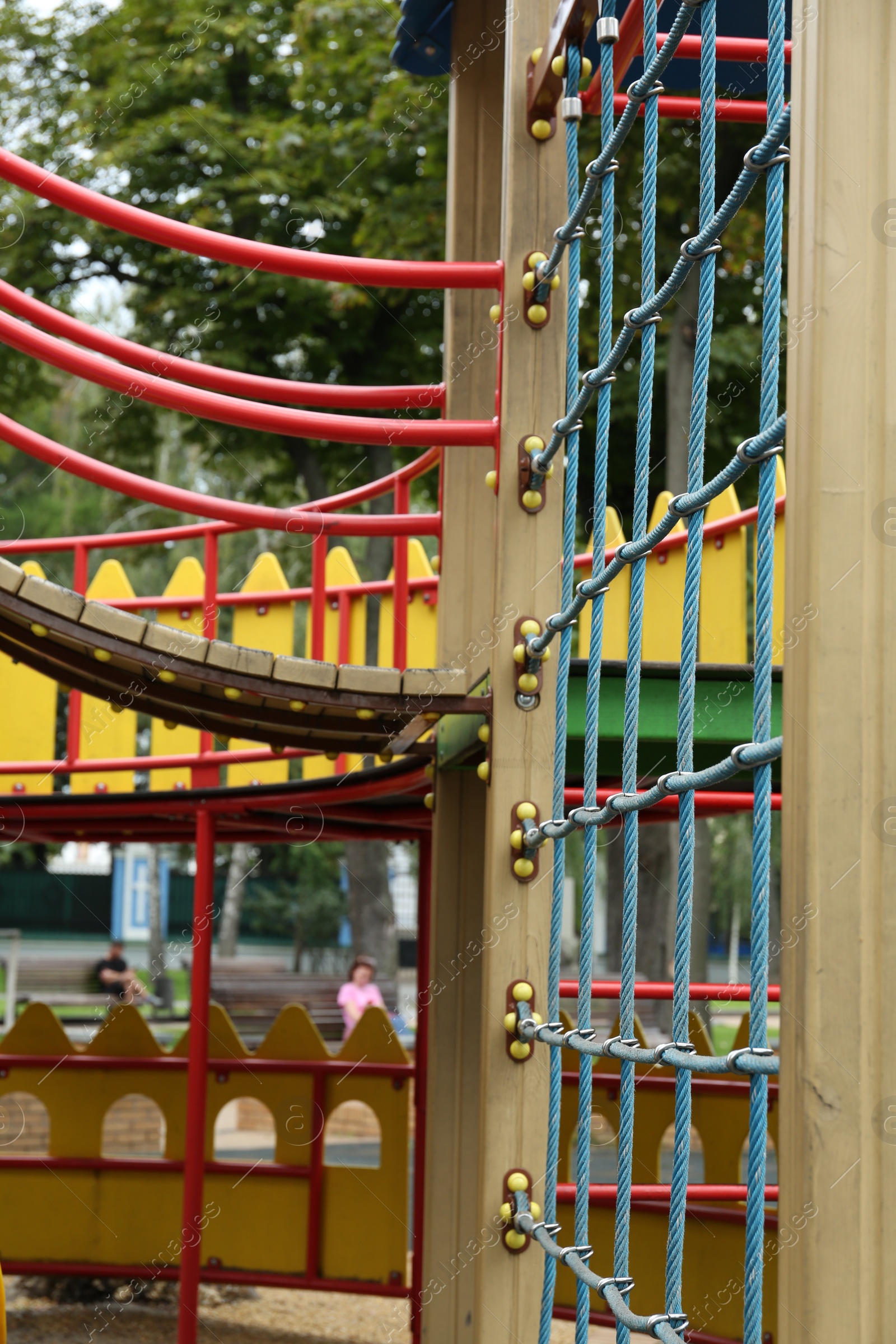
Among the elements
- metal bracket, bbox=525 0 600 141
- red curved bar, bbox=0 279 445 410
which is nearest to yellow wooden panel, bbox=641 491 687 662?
red curved bar, bbox=0 279 445 410

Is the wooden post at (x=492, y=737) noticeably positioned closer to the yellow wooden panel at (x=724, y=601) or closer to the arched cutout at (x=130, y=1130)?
the yellow wooden panel at (x=724, y=601)

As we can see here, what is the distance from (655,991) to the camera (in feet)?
7.86

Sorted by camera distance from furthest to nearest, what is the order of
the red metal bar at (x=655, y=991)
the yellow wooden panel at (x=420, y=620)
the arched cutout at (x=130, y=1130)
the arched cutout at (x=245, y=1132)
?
the arched cutout at (x=245, y=1132) < the arched cutout at (x=130, y=1130) < the yellow wooden panel at (x=420, y=620) < the red metal bar at (x=655, y=991)

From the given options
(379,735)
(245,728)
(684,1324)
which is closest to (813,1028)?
(684,1324)

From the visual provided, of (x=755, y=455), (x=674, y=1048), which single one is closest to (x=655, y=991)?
(x=674, y=1048)

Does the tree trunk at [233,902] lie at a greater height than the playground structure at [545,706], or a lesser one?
lesser

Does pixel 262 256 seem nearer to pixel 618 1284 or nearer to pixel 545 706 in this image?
pixel 545 706

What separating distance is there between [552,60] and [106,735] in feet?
13.7

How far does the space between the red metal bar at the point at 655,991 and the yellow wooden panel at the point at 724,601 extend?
1880 mm

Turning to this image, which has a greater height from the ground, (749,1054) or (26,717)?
(26,717)

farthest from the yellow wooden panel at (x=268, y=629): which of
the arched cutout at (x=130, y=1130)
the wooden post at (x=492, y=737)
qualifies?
the arched cutout at (x=130, y=1130)

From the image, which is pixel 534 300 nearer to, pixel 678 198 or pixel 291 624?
pixel 291 624

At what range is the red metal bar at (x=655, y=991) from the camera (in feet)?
7.51

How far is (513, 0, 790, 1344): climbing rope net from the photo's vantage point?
133 centimetres
